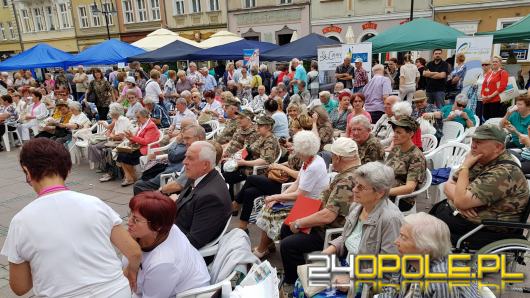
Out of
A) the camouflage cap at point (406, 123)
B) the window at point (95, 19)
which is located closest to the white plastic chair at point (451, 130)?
the camouflage cap at point (406, 123)

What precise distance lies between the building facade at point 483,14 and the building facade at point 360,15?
82cm

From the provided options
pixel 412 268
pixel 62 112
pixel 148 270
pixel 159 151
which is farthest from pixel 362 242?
pixel 62 112

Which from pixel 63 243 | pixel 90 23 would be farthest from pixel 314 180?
pixel 90 23

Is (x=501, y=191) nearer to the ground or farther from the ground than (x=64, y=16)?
nearer to the ground

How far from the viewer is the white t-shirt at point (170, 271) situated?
1.93 meters

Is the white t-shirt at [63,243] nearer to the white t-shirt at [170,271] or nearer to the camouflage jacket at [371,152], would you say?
the white t-shirt at [170,271]

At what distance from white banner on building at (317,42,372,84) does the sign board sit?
2847 mm

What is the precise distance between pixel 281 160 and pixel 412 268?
Result: 347 cm

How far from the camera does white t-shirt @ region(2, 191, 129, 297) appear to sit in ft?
5.19

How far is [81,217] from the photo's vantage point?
1.64 meters

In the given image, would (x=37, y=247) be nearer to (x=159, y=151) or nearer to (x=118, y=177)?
(x=159, y=151)

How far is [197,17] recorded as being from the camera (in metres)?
26.1

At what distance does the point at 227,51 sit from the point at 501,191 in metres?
10.8

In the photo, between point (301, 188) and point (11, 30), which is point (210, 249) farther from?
point (11, 30)
